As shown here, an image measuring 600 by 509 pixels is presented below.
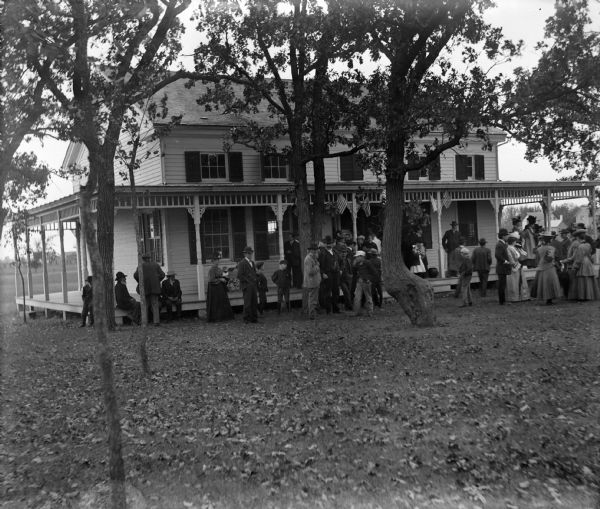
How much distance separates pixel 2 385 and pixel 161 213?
11175 mm

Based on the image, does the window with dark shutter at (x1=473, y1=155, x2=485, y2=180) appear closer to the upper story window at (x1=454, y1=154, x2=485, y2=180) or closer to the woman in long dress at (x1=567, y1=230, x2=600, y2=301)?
the upper story window at (x1=454, y1=154, x2=485, y2=180)

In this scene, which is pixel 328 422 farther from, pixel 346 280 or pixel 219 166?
pixel 219 166

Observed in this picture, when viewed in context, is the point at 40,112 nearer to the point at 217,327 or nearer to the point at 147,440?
the point at 217,327

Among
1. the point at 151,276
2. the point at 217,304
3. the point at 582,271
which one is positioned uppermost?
the point at 151,276

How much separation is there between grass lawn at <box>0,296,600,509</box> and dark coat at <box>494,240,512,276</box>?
15.4ft

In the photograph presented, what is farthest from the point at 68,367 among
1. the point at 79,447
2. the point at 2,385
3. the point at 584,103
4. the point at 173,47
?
the point at 584,103

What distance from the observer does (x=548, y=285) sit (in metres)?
17.7

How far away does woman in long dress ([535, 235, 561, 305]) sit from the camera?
57.9ft

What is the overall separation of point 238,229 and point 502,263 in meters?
8.98

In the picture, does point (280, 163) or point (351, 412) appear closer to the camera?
point (351, 412)

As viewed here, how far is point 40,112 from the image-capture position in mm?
13852

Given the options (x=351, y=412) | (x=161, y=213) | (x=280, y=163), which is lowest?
(x=351, y=412)

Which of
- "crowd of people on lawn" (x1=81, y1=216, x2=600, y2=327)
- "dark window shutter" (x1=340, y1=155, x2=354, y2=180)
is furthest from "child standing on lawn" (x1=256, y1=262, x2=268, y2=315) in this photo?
"dark window shutter" (x1=340, y1=155, x2=354, y2=180)

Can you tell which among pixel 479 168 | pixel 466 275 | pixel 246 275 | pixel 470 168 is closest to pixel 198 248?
pixel 246 275
